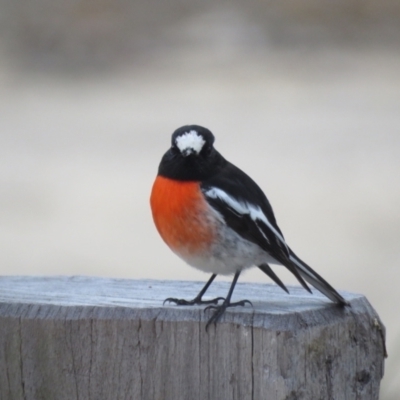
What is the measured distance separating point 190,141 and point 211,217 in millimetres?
339

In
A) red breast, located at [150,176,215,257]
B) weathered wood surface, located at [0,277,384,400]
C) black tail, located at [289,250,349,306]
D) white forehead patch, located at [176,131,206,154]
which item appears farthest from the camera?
red breast, located at [150,176,215,257]

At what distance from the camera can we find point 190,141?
4168mm

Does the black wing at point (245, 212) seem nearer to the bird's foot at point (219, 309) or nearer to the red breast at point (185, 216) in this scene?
the red breast at point (185, 216)

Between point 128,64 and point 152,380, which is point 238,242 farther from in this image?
point 128,64

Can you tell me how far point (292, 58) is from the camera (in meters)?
16.9

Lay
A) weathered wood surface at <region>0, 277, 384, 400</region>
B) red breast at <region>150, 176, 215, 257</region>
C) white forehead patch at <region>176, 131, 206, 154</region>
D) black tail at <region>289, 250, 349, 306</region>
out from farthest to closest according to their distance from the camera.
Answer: red breast at <region>150, 176, 215, 257</region>
white forehead patch at <region>176, 131, 206, 154</region>
black tail at <region>289, 250, 349, 306</region>
weathered wood surface at <region>0, 277, 384, 400</region>

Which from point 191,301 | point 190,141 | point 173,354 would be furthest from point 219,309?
point 190,141

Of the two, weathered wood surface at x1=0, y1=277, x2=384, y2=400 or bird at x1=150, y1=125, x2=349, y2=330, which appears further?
bird at x1=150, y1=125, x2=349, y2=330

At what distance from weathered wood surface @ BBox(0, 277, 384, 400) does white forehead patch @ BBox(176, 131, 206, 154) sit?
0.80 meters

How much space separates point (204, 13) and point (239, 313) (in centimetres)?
1496

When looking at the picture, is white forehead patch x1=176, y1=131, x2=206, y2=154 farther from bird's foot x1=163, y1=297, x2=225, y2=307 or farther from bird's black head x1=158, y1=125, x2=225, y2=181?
bird's foot x1=163, y1=297, x2=225, y2=307

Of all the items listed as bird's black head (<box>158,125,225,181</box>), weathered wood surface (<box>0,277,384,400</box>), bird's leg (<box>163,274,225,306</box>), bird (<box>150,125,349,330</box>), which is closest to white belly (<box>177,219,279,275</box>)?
bird (<box>150,125,349,330</box>)

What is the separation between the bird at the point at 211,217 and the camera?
4.24 metres

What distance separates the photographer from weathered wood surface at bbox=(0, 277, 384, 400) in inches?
134
